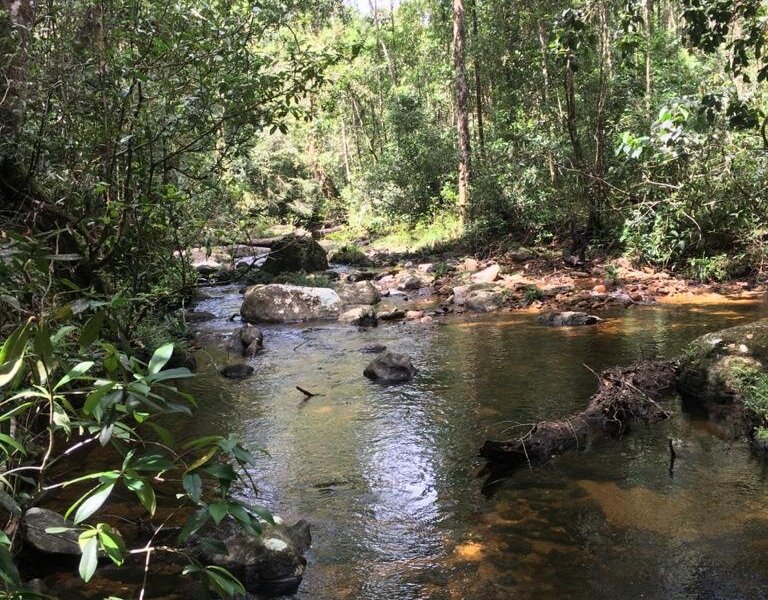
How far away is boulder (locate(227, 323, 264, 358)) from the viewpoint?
9.98 m

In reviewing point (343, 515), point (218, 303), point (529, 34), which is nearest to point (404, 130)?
point (529, 34)

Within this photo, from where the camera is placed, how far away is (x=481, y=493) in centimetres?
477

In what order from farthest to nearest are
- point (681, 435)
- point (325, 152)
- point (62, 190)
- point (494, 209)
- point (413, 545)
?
1. point (325, 152)
2. point (494, 209)
3. point (681, 435)
4. point (62, 190)
5. point (413, 545)

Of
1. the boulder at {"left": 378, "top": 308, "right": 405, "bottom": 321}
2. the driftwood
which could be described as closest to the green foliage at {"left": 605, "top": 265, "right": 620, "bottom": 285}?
the boulder at {"left": 378, "top": 308, "right": 405, "bottom": 321}

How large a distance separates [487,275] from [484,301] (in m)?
2.28

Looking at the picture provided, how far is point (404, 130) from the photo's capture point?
2356 cm

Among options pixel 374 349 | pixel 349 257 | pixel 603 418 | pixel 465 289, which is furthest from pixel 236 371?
pixel 349 257

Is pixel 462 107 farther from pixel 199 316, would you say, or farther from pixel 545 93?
pixel 199 316

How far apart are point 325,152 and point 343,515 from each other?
3639 cm

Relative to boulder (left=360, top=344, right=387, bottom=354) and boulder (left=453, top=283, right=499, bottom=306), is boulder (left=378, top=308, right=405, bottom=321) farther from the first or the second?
boulder (left=360, top=344, right=387, bottom=354)

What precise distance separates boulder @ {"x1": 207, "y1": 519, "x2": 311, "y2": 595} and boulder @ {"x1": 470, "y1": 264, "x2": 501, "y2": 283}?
36.1ft

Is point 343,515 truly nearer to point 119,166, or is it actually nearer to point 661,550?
point 661,550

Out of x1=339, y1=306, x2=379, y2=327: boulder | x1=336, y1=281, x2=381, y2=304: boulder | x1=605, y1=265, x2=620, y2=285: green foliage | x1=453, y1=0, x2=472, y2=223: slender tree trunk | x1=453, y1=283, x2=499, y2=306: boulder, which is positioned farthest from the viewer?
x1=453, y1=0, x2=472, y2=223: slender tree trunk

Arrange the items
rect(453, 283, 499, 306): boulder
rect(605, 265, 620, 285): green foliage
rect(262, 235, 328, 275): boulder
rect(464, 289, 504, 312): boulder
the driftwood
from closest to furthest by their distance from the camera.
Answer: the driftwood < rect(464, 289, 504, 312): boulder < rect(453, 283, 499, 306): boulder < rect(605, 265, 620, 285): green foliage < rect(262, 235, 328, 275): boulder
